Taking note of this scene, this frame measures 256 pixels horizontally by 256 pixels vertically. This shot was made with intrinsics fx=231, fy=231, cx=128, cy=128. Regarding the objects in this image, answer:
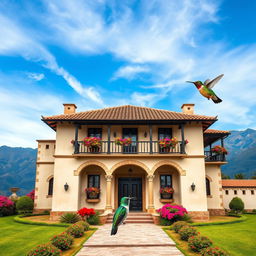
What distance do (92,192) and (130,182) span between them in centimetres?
319

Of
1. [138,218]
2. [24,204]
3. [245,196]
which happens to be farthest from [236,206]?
[24,204]

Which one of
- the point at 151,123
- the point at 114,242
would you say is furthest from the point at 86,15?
the point at 114,242

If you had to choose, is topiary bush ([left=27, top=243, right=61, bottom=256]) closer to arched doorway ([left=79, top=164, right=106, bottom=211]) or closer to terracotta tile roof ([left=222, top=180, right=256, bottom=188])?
arched doorway ([left=79, top=164, right=106, bottom=211])

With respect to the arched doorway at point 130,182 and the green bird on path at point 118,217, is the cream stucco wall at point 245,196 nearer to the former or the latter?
the arched doorway at point 130,182

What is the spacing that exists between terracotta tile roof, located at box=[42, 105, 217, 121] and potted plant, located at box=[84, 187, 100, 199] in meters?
5.12

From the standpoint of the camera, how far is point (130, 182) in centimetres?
1822

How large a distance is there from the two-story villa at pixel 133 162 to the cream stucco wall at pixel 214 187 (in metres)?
0.08

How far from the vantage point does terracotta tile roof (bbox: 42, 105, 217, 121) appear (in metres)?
16.8

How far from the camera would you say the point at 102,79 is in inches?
1075

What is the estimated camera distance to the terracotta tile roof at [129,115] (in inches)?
660

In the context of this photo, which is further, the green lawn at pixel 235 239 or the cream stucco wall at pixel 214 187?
the cream stucco wall at pixel 214 187

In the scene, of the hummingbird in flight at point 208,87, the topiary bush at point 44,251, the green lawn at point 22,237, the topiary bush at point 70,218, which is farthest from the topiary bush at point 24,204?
the hummingbird in flight at point 208,87

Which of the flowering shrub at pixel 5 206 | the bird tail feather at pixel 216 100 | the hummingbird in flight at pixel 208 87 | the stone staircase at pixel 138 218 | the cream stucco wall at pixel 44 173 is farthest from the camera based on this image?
the cream stucco wall at pixel 44 173

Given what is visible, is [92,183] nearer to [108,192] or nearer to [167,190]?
[108,192]
